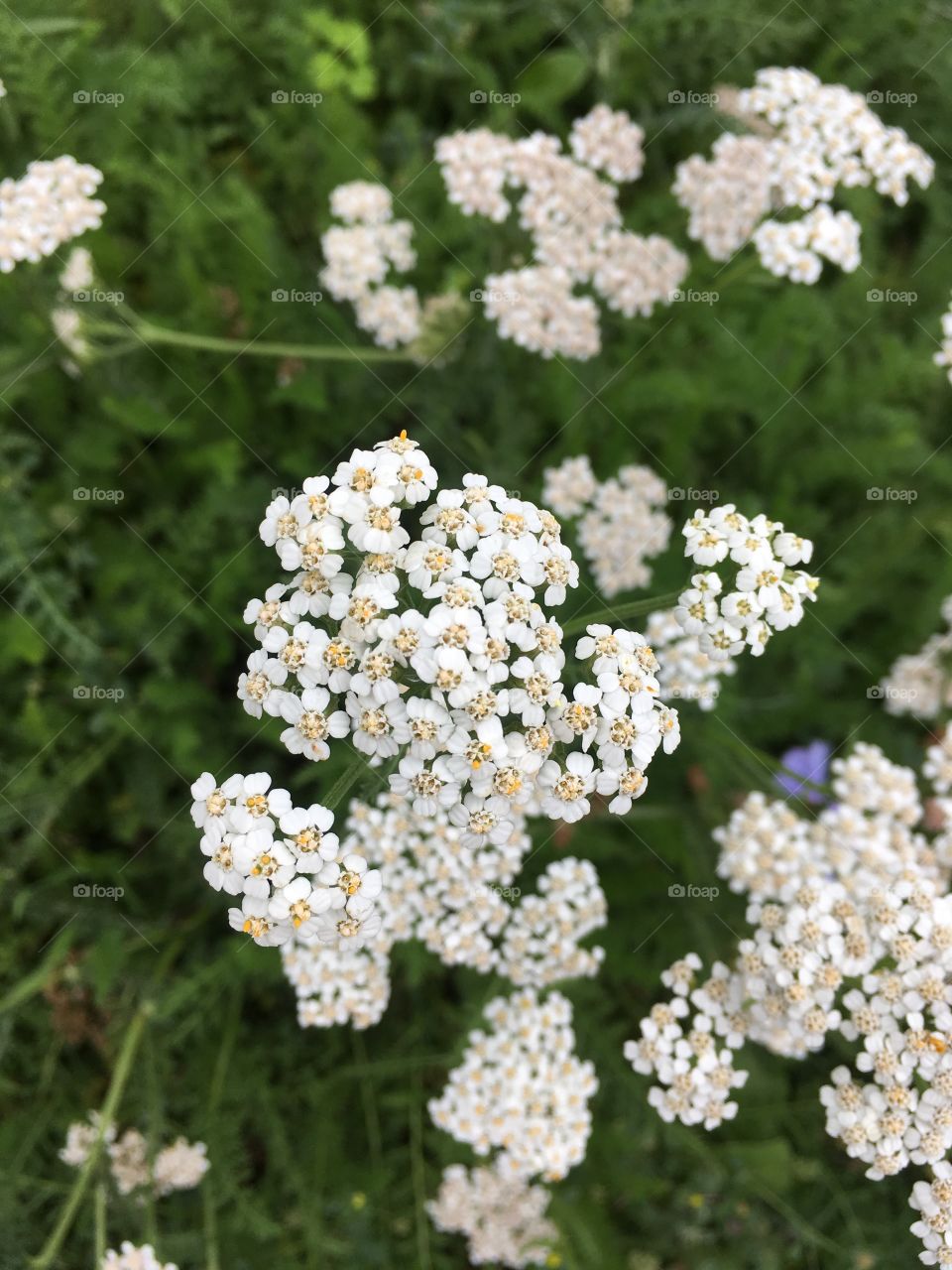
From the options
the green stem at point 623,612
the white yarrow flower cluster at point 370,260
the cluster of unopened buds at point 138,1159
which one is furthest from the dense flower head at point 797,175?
the cluster of unopened buds at point 138,1159

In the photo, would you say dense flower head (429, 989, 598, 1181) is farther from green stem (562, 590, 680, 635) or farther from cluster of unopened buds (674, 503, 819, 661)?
cluster of unopened buds (674, 503, 819, 661)

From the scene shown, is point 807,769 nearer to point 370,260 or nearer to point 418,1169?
point 418,1169

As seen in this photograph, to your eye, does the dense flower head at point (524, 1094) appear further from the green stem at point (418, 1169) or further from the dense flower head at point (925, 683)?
the dense flower head at point (925, 683)

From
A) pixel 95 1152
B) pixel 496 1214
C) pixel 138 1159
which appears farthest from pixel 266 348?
pixel 496 1214

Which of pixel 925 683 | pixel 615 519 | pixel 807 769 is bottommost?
pixel 807 769

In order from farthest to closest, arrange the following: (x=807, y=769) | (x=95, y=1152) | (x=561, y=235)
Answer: (x=807, y=769) < (x=561, y=235) < (x=95, y=1152)

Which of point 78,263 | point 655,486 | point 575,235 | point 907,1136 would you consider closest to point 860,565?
point 655,486

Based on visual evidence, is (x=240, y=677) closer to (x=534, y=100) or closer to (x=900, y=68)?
(x=534, y=100)
